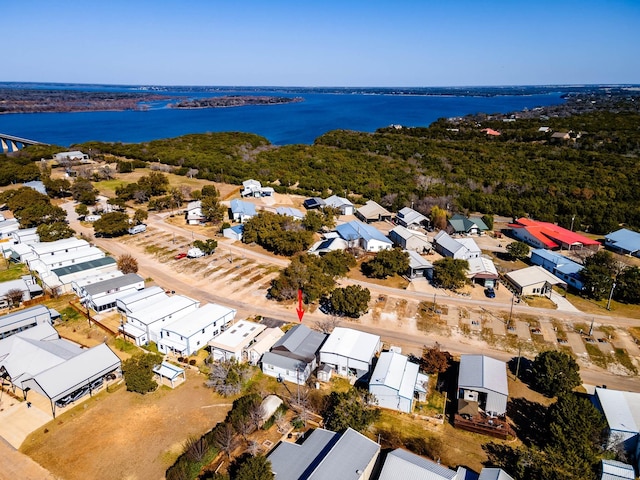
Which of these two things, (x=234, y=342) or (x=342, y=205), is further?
(x=342, y=205)

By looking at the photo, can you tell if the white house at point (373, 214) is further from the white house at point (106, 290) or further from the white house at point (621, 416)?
the white house at point (621, 416)

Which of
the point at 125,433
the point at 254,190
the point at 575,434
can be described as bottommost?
the point at 125,433

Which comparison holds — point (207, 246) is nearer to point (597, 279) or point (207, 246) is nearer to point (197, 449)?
point (197, 449)

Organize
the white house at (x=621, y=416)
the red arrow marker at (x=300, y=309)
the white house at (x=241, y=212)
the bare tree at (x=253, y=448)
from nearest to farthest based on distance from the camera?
the white house at (x=621, y=416) → the bare tree at (x=253, y=448) → the red arrow marker at (x=300, y=309) → the white house at (x=241, y=212)

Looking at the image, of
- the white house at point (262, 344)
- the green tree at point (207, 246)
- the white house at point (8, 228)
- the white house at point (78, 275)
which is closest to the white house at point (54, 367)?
the white house at point (262, 344)

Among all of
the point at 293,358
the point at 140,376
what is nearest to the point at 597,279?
the point at 293,358

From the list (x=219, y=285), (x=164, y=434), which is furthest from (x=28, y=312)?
A: (x=164, y=434)

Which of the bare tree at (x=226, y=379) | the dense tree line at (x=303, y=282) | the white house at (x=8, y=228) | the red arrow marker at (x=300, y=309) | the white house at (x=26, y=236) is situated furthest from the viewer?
the white house at (x=8, y=228)
